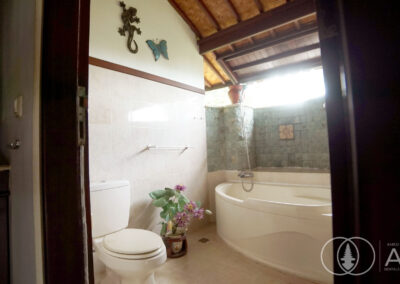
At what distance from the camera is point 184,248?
2.35 metres

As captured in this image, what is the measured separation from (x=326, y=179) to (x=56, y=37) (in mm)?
3112

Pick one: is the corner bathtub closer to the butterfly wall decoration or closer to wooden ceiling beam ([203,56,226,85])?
the butterfly wall decoration

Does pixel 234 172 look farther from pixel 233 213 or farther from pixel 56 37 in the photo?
pixel 56 37

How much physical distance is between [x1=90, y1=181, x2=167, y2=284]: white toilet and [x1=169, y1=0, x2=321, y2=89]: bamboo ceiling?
2.41m

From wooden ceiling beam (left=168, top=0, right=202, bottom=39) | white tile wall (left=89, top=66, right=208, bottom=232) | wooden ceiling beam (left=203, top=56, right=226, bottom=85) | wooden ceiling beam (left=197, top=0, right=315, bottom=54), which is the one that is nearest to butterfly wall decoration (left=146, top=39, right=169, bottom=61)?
white tile wall (left=89, top=66, right=208, bottom=232)

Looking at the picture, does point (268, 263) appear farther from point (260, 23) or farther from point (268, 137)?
point (260, 23)

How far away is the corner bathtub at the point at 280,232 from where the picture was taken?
180 centimetres

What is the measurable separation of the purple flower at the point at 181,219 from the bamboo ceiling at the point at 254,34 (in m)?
2.32

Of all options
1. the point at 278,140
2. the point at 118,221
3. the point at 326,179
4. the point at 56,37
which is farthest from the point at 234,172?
the point at 56,37

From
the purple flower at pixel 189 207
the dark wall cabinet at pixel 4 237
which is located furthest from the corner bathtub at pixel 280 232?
the dark wall cabinet at pixel 4 237

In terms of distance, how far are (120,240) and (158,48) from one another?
2164 mm

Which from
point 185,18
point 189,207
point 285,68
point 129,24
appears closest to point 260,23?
point 285,68

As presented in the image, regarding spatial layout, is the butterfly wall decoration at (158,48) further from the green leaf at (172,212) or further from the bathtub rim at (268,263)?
the bathtub rim at (268,263)

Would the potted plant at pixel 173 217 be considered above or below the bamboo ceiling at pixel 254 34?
below
